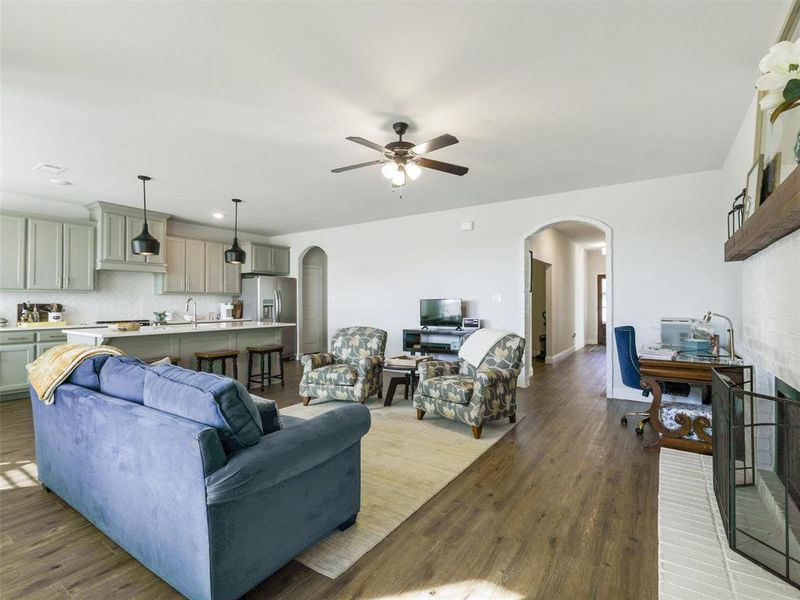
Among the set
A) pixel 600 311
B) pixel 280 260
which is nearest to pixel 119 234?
pixel 280 260

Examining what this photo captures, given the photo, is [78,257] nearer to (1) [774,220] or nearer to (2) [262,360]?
(2) [262,360]

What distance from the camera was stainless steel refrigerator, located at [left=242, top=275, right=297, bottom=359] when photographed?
750 centimetres

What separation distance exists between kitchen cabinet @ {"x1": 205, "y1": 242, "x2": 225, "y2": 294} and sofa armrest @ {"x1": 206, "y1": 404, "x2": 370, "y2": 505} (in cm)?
621

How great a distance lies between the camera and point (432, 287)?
6535mm

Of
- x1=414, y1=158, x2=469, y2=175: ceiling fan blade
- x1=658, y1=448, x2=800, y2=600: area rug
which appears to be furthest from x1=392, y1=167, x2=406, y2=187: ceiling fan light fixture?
x1=658, y1=448, x2=800, y2=600: area rug

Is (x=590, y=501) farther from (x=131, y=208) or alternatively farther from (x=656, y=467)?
(x=131, y=208)

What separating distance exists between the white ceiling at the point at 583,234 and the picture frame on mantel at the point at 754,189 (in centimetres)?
410

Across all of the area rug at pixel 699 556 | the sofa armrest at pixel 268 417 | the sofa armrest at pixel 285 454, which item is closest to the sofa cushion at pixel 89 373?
the sofa armrest at pixel 268 417

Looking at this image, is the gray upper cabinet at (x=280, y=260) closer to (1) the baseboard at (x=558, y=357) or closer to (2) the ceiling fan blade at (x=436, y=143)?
(1) the baseboard at (x=558, y=357)

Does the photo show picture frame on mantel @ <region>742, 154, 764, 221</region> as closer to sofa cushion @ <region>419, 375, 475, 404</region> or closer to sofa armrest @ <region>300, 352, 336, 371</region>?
sofa cushion @ <region>419, 375, 475, 404</region>

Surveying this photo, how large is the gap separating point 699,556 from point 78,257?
7.38 metres

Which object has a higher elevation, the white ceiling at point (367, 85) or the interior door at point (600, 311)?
the white ceiling at point (367, 85)

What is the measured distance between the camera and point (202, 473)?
1.43 meters

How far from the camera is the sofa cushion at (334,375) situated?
4410 mm
